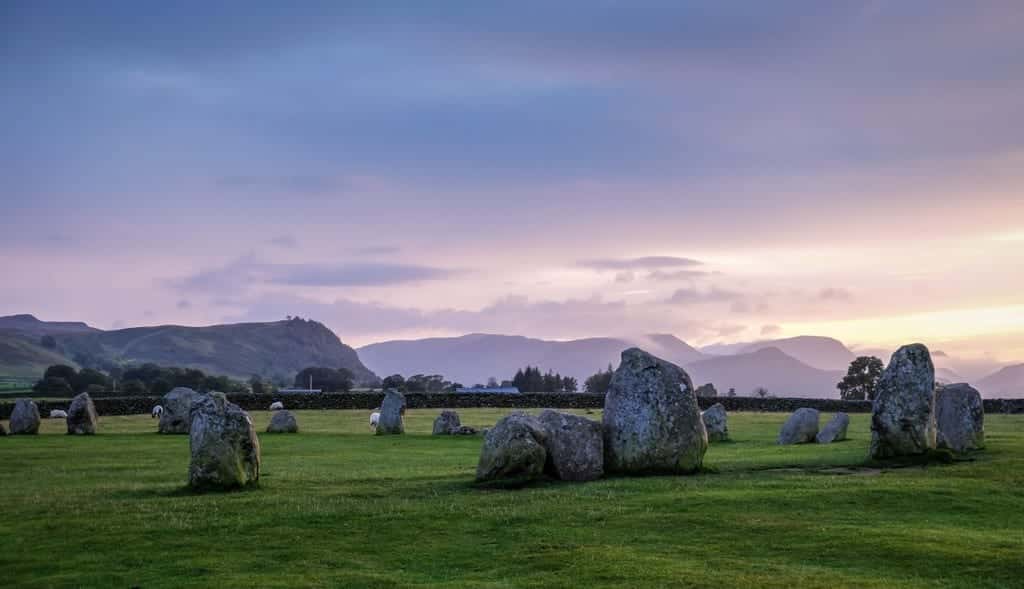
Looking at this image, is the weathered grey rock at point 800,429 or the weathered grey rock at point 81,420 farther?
the weathered grey rock at point 81,420

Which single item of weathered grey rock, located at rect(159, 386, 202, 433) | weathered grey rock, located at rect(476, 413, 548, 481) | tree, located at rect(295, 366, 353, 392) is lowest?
weathered grey rock, located at rect(476, 413, 548, 481)

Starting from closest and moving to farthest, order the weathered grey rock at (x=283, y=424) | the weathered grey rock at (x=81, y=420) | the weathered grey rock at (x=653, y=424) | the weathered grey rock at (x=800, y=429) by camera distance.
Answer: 1. the weathered grey rock at (x=653, y=424)
2. the weathered grey rock at (x=800, y=429)
3. the weathered grey rock at (x=81, y=420)
4. the weathered grey rock at (x=283, y=424)

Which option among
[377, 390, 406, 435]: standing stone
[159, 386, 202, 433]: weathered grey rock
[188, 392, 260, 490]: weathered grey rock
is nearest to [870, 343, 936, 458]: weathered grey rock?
[188, 392, 260, 490]: weathered grey rock

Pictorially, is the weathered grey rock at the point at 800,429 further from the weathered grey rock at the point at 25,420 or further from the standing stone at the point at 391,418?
the weathered grey rock at the point at 25,420

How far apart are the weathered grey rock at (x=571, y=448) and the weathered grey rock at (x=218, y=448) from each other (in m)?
7.67

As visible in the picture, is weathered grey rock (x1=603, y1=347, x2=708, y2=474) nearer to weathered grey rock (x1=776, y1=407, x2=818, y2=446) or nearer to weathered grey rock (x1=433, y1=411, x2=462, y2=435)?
weathered grey rock (x1=776, y1=407, x2=818, y2=446)

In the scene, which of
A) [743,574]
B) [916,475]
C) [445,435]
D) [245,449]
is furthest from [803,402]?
[743,574]

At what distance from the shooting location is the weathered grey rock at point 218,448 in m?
26.1

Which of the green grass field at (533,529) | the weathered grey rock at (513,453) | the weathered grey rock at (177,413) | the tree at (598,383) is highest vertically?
the tree at (598,383)

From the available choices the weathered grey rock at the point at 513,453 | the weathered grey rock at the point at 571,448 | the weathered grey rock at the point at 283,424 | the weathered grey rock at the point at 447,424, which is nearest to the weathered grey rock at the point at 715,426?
the weathered grey rock at the point at 447,424

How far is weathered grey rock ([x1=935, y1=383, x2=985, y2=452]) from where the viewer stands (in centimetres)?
3322

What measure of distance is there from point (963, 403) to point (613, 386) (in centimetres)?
1276

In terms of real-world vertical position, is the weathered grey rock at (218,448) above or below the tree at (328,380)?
below

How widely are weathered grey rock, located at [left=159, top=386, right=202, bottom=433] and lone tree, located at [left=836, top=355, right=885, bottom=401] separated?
70.7 metres
